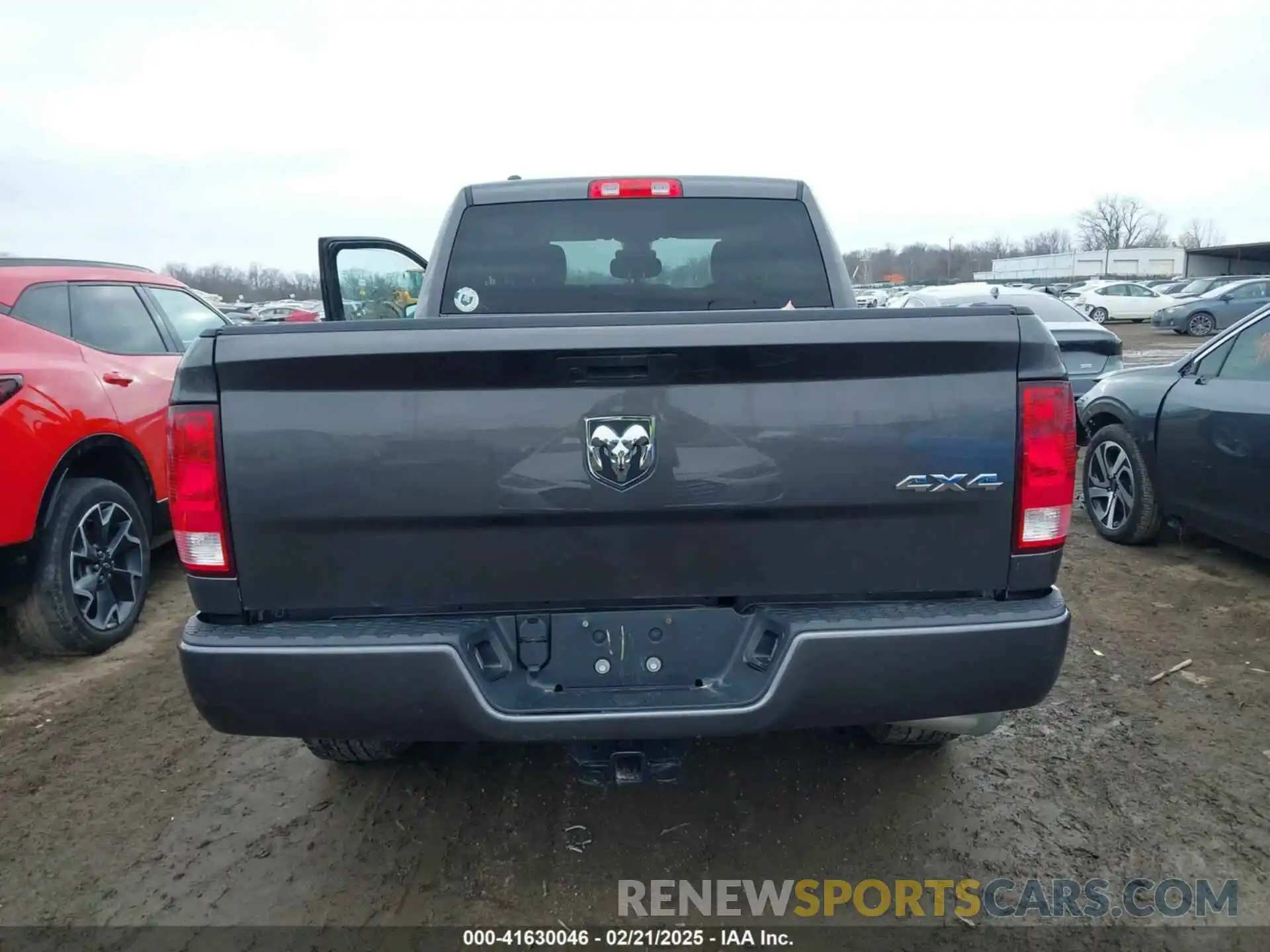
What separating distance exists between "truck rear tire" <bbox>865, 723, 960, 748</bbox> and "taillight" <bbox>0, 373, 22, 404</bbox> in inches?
141

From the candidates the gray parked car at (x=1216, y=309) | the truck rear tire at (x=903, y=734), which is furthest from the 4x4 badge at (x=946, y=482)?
the gray parked car at (x=1216, y=309)

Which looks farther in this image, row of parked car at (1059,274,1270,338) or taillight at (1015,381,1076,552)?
row of parked car at (1059,274,1270,338)

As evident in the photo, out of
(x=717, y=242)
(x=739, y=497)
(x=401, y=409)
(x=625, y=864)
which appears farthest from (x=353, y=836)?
(x=717, y=242)

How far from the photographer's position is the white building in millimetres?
67188

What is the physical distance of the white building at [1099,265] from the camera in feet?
220

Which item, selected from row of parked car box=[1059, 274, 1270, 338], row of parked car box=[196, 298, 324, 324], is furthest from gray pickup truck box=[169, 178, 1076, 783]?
row of parked car box=[1059, 274, 1270, 338]

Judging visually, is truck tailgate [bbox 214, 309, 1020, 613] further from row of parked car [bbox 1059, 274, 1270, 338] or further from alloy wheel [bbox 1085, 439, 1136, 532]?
row of parked car [bbox 1059, 274, 1270, 338]

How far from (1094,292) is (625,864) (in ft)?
124

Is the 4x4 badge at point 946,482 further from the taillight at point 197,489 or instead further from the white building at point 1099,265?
the white building at point 1099,265

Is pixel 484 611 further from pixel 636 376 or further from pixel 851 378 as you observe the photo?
→ pixel 851 378

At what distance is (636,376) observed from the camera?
1915 millimetres

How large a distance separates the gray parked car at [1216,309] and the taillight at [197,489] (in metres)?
28.0

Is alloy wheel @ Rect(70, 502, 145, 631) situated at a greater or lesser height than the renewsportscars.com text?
greater

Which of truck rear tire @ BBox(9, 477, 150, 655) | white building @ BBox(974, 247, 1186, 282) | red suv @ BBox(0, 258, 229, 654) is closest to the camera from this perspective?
red suv @ BBox(0, 258, 229, 654)
